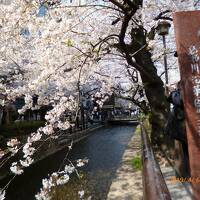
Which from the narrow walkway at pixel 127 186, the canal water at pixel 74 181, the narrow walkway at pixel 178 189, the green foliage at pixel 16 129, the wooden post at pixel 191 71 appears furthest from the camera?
the green foliage at pixel 16 129

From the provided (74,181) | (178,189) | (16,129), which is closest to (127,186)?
(178,189)

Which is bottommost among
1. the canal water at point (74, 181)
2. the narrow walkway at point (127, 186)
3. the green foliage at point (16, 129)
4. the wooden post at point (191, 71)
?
the canal water at point (74, 181)

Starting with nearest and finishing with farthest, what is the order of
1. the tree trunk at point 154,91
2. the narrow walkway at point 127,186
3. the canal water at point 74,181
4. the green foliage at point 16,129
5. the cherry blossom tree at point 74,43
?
the cherry blossom tree at point 74,43
the narrow walkway at point 127,186
the canal water at point 74,181
the tree trunk at point 154,91
the green foliage at point 16,129

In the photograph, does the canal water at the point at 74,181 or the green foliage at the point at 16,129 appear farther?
the green foliage at the point at 16,129

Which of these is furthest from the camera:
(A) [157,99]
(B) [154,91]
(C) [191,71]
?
(A) [157,99]

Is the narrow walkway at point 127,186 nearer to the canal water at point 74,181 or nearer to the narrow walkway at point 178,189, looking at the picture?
the canal water at point 74,181

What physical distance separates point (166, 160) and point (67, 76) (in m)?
6.64

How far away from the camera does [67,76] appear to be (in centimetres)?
1628

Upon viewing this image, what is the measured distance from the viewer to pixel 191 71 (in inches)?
165

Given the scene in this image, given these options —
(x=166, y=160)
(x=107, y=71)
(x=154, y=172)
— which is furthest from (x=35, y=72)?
(x=154, y=172)

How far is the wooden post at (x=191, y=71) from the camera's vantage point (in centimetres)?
416

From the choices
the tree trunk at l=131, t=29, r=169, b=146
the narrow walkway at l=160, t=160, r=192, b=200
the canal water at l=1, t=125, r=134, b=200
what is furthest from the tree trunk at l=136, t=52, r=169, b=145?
the narrow walkway at l=160, t=160, r=192, b=200

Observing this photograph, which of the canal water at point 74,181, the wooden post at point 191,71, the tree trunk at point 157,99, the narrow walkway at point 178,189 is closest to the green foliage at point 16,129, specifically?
the canal water at point 74,181

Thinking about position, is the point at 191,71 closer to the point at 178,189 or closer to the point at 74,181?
the point at 178,189
